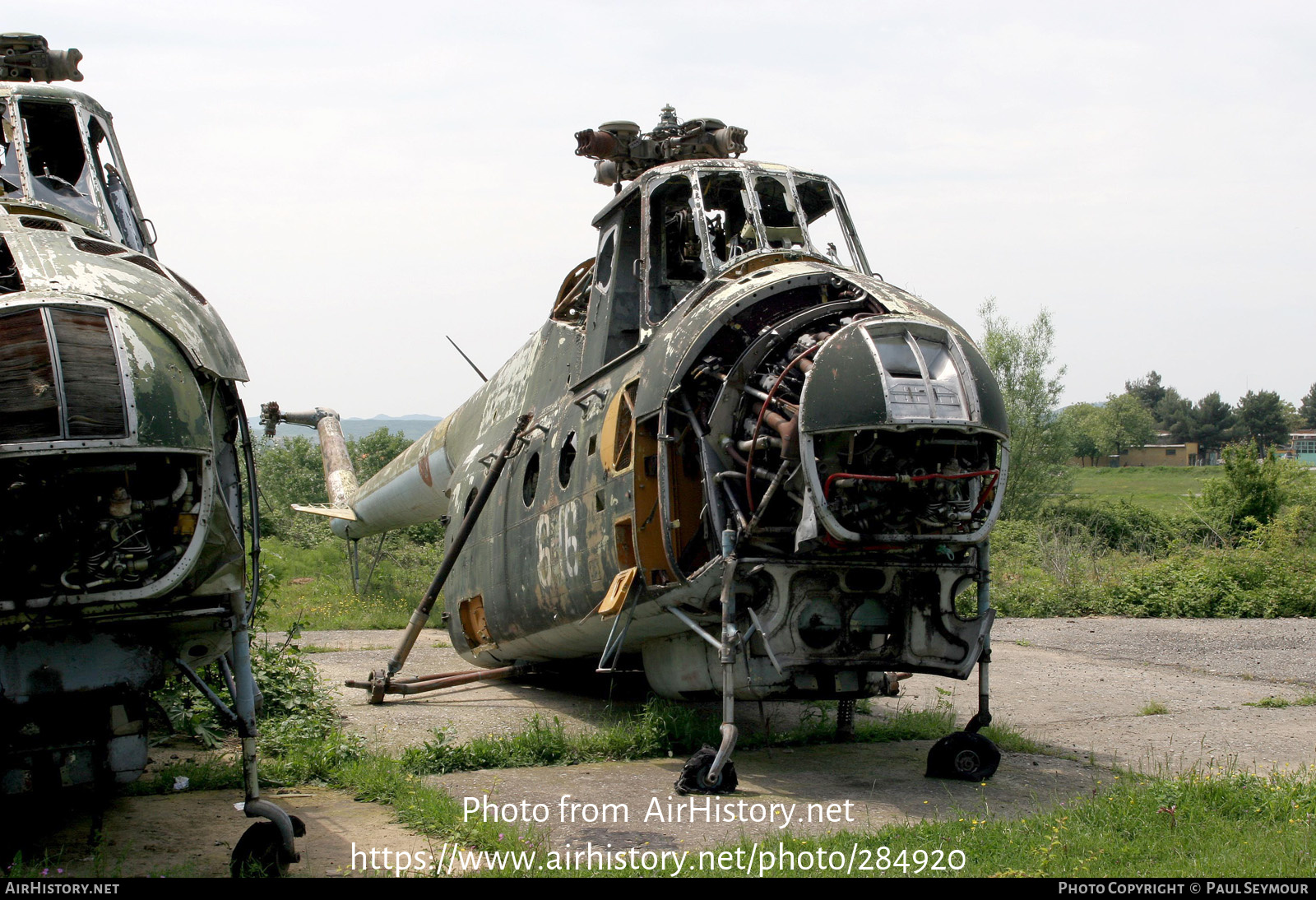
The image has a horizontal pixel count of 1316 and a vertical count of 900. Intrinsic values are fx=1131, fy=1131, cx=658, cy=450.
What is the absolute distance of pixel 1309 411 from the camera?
14512 centimetres

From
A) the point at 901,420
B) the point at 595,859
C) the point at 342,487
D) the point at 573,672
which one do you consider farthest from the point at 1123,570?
the point at 595,859

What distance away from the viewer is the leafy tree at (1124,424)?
392 ft

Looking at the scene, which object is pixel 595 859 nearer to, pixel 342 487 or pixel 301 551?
pixel 342 487

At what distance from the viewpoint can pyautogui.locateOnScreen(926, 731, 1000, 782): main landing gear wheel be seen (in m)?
7.71

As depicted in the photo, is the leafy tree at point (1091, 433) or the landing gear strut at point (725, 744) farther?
the leafy tree at point (1091, 433)

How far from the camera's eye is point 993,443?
739cm

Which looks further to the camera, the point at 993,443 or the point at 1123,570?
the point at 1123,570

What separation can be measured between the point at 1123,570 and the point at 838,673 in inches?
579

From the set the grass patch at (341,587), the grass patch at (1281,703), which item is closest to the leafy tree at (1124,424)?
the grass patch at (341,587)

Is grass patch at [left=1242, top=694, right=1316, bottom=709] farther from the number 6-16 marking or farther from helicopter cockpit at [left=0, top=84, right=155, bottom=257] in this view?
helicopter cockpit at [left=0, top=84, right=155, bottom=257]

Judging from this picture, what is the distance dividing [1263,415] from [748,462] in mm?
126530

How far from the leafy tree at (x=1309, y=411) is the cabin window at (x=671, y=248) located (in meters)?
153

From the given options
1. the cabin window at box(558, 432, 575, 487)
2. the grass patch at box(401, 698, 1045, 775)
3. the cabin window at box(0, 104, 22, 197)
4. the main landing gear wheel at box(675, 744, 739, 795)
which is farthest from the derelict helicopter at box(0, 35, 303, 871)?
the cabin window at box(558, 432, 575, 487)

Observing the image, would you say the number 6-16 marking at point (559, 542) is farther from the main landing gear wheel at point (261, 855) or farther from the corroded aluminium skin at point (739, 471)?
the main landing gear wheel at point (261, 855)
